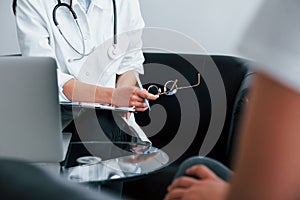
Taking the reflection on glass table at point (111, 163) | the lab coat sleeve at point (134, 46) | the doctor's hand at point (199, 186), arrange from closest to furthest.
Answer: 1. the doctor's hand at point (199, 186)
2. the reflection on glass table at point (111, 163)
3. the lab coat sleeve at point (134, 46)

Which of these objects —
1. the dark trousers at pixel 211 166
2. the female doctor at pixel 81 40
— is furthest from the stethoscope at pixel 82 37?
the dark trousers at pixel 211 166

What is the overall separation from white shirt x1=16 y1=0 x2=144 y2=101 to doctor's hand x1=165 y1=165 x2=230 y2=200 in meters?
0.71

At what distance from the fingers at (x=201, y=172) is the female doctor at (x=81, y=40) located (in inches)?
21.2

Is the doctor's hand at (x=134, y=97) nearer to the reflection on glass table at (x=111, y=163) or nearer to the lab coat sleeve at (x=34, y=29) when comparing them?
the reflection on glass table at (x=111, y=163)

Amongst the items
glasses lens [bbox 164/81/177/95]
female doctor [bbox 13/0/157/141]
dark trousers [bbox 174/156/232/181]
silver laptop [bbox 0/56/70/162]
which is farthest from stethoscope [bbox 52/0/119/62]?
dark trousers [bbox 174/156/232/181]

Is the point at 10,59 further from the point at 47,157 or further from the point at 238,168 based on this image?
the point at 238,168

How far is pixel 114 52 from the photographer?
1.54 meters

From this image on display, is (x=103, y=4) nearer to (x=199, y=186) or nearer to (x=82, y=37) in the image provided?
(x=82, y=37)

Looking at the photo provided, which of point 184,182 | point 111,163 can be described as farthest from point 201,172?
point 111,163

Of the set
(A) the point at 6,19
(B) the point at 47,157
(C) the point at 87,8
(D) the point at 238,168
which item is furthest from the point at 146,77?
(D) the point at 238,168

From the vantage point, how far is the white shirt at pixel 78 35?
1392mm

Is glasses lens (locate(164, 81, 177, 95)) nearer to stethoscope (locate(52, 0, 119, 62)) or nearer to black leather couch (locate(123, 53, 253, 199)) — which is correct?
black leather couch (locate(123, 53, 253, 199))

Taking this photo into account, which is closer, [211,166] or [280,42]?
[280,42]

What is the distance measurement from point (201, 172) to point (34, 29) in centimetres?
92
